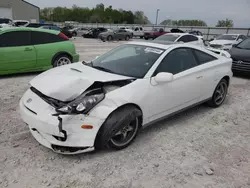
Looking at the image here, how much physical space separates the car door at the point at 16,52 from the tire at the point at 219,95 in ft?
16.6

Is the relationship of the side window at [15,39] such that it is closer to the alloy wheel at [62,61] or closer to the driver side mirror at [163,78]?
the alloy wheel at [62,61]

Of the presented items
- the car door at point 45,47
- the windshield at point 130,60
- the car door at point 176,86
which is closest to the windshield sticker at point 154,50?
the windshield at point 130,60

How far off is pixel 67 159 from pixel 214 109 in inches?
130

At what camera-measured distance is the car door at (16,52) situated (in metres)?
6.38

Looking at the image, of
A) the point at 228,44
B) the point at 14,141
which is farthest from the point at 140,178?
the point at 228,44

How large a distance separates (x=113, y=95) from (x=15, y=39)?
4.97m

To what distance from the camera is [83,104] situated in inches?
109

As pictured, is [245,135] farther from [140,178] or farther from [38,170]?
[38,170]

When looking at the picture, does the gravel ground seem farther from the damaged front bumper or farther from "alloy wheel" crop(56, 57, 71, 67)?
"alloy wheel" crop(56, 57, 71, 67)

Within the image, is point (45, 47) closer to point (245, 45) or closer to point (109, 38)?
point (245, 45)

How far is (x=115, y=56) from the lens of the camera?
4.14m

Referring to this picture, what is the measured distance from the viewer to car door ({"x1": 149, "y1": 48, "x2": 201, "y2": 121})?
3.47m

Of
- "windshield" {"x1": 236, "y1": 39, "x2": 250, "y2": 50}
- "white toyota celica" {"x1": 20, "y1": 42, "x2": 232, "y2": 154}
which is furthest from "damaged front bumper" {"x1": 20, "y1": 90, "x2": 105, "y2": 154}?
"windshield" {"x1": 236, "y1": 39, "x2": 250, "y2": 50}

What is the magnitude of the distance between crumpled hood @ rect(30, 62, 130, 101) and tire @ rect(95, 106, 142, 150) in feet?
1.61
